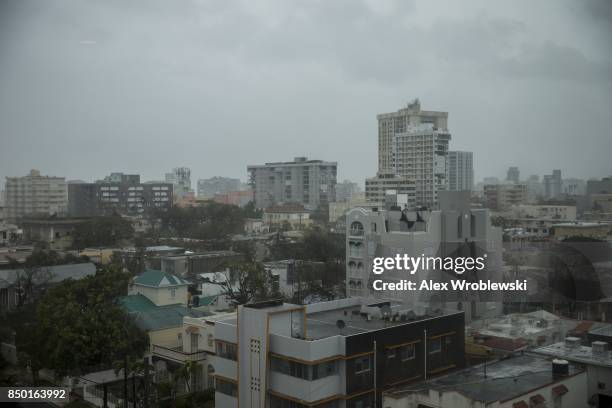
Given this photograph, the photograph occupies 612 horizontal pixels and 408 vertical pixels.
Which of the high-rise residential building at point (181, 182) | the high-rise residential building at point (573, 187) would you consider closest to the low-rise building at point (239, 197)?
the high-rise residential building at point (181, 182)

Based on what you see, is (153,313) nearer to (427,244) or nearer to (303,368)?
(303,368)

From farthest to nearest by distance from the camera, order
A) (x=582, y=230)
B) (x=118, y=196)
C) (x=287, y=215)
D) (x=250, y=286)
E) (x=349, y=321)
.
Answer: (x=287, y=215)
(x=118, y=196)
(x=582, y=230)
(x=250, y=286)
(x=349, y=321)

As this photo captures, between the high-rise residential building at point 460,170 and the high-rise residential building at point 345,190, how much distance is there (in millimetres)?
5422

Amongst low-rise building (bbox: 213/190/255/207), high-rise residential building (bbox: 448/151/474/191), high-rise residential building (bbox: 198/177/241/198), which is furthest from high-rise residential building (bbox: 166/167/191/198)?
high-rise residential building (bbox: 448/151/474/191)

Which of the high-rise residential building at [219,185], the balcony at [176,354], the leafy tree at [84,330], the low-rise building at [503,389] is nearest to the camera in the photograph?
the low-rise building at [503,389]

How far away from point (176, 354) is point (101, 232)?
28.5ft

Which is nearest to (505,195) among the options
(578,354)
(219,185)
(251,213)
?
(251,213)

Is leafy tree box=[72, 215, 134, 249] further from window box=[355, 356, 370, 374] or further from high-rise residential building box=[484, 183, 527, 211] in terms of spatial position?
window box=[355, 356, 370, 374]

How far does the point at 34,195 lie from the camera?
13.1 m

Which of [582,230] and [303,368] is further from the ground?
[582,230]

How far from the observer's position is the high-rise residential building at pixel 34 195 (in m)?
11.0

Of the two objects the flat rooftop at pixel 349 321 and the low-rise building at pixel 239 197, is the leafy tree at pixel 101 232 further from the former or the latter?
the low-rise building at pixel 239 197

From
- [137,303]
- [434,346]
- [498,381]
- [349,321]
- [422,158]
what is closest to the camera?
[498,381]

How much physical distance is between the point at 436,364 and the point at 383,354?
0.57 metres
